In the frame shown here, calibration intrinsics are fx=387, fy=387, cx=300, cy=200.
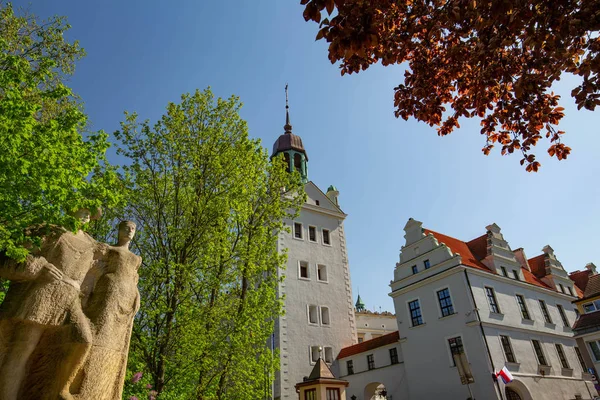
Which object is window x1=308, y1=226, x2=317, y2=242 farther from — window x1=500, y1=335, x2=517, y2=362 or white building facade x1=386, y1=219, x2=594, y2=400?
window x1=500, y1=335, x2=517, y2=362

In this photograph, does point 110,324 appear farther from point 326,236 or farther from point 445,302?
point 326,236

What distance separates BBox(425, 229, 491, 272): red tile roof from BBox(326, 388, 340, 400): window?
1832 centimetres

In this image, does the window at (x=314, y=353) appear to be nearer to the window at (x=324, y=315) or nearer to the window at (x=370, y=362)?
the window at (x=324, y=315)

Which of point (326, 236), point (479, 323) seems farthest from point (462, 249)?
point (326, 236)

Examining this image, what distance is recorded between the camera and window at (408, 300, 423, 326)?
2773 centimetres

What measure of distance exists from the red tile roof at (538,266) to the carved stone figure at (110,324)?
127ft

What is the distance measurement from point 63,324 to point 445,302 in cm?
2575

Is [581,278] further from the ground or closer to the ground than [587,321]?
further from the ground

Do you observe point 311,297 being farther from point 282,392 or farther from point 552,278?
point 552,278

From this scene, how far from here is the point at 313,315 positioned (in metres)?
31.2

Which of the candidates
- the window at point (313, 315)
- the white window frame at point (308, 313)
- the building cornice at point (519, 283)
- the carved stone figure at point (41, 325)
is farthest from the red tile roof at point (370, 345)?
the carved stone figure at point (41, 325)

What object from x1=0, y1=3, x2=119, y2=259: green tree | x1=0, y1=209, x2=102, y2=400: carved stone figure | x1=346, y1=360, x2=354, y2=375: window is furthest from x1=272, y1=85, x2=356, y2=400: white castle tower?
x1=0, y1=209, x2=102, y2=400: carved stone figure

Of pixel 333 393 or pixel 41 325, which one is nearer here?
pixel 41 325

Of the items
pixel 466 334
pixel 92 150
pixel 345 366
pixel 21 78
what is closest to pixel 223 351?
pixel 92 150
